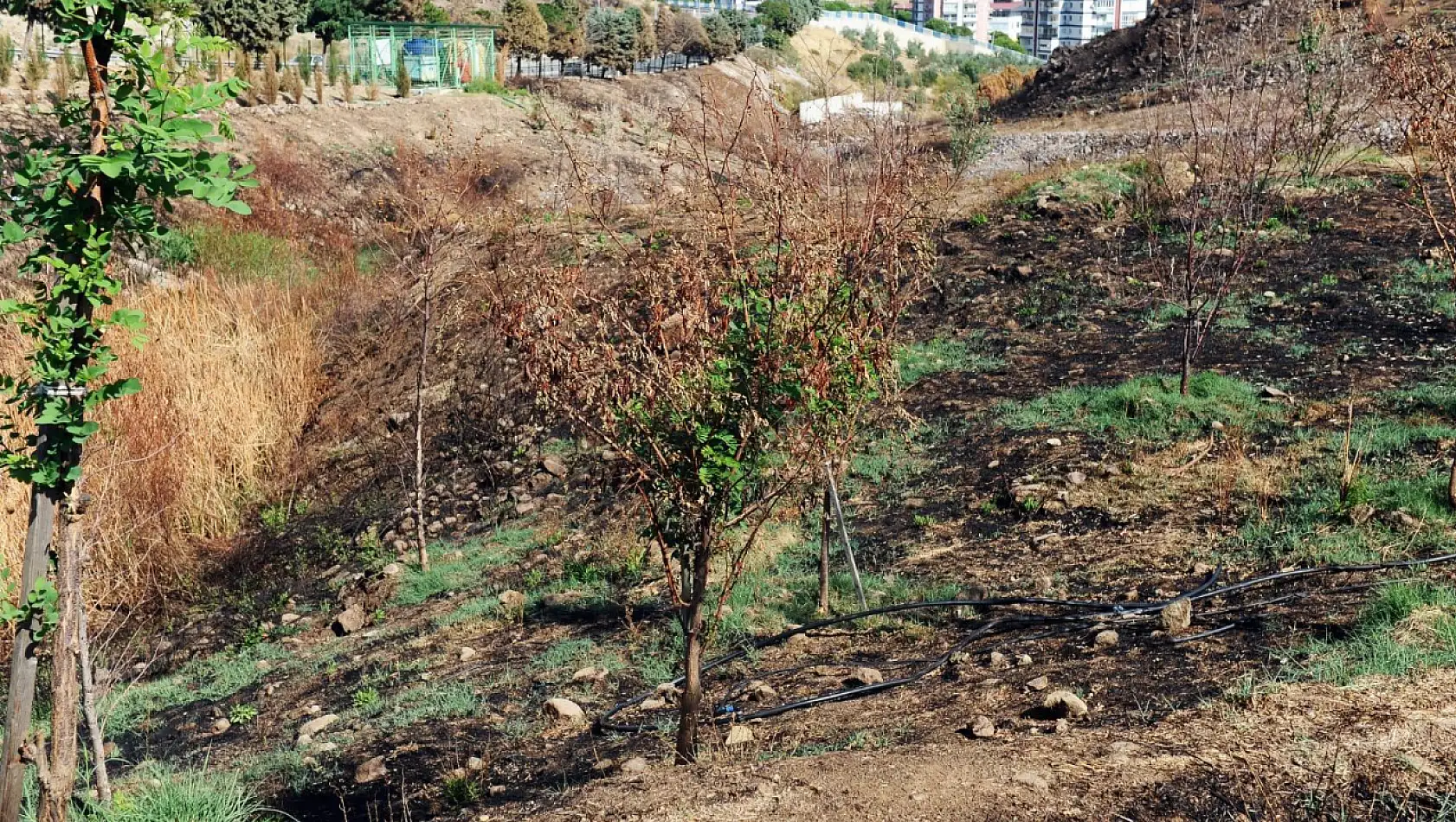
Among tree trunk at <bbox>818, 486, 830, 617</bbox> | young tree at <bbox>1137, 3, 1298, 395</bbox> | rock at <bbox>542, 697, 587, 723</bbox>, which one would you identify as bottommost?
rock at <bbox>542, 697, 587, 723</bbox>

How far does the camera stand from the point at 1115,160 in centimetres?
1366

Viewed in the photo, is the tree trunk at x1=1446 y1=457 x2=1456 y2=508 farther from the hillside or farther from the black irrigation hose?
the black irrigation hose

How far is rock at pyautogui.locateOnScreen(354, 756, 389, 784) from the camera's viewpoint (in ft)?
14.8

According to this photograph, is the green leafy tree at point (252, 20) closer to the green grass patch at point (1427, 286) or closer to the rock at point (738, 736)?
the green grass patch at point (1427, 286)

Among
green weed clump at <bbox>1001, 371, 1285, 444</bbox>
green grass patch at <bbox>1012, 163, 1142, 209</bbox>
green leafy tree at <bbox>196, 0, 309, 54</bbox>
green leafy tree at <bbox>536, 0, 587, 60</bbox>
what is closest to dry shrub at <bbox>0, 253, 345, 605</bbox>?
green weed clump at <bbox>1001, 371, 1285, 444</bbox>

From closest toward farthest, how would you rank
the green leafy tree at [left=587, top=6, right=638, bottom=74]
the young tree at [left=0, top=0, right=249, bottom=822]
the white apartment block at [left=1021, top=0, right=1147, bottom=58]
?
1. the young tree at [left=0, top=0, right=249, bottom=822]
2. the green leafy tree at [left=587, top=6, right=638, bottom=74]
3. the white apartment block at [left=1021, top=0, right=1147, bottom=58]

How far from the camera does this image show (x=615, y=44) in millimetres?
35562

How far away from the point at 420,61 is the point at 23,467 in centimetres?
2712

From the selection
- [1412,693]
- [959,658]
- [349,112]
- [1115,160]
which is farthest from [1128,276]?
[349,112]

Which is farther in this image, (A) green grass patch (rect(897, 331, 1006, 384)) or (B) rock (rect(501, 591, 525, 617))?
(A) green grass patch (rect(897, 331, 1006, 384))

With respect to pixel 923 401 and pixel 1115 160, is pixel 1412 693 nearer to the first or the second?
pixel 923 401

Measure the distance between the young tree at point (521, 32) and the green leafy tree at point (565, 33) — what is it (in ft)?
1.77

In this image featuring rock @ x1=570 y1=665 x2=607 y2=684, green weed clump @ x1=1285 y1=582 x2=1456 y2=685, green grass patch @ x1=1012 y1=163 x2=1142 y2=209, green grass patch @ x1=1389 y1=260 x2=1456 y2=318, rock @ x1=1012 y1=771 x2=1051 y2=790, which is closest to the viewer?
rock @ x1=1012 y1=771 x2=1051 y2=790

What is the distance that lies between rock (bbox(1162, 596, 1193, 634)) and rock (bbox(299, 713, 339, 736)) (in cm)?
352
